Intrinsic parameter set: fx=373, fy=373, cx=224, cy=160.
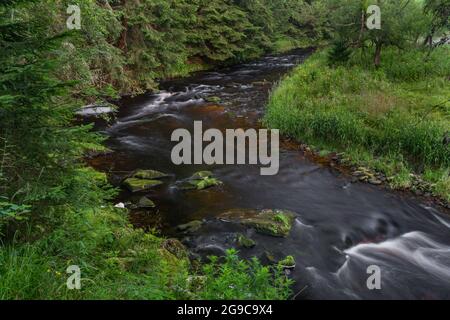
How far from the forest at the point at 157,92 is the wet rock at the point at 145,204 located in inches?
28.4

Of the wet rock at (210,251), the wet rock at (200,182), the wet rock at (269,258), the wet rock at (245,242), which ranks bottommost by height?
the wet rock at (269,258)

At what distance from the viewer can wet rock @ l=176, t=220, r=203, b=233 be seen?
8.06 metres

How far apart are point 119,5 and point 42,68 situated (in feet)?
57.1

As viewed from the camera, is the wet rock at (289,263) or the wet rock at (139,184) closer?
the wet rock at (289,263)

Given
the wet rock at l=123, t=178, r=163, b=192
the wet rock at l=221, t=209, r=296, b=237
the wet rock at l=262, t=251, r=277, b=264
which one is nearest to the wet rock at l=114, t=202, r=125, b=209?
the wet rock at l=123, t=178, r=163, b=192

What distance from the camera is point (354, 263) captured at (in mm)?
7250

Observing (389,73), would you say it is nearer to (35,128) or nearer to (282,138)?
(282,138)

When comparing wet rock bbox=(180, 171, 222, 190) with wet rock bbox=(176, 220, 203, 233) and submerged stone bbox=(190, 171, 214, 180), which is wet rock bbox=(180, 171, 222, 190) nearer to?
submerged stone bbox=(190, 171, 214, 180)

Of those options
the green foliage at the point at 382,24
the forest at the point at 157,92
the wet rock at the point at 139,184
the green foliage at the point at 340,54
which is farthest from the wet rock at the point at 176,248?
the green foliage at the point at 340,54

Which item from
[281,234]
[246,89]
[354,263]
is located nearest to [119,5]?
[246,89]

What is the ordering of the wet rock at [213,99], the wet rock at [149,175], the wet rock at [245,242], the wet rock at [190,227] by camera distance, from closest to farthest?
the wet rock at [245,242]
the wet rock at [190,227]
the wet rock at [149,175]
the wet rock at [213,99]

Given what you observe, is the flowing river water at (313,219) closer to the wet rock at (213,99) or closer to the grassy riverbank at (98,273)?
the grassy riverbank at (98,273)

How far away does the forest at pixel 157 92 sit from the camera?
423 cm

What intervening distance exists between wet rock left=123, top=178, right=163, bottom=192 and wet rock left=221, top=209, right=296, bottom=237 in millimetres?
2331
